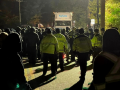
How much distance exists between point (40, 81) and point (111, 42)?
5.55 meters

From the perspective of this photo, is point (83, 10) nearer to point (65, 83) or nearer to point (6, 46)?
point (65, 83)

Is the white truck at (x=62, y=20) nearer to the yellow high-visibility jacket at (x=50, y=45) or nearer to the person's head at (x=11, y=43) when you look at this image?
the yellow high-visibility jacket at (x=50, y=45)

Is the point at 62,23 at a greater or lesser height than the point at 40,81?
greater

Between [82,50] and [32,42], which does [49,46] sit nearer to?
[82,50]

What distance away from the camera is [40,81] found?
27.1 feet

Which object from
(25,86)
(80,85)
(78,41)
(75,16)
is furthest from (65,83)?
(75,16)

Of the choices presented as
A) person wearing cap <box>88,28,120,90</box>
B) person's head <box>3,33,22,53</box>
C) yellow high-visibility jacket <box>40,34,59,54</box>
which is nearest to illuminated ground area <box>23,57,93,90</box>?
yellow high-visibility jacket <box>40,34,59,54</box>

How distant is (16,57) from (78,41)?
4.65m

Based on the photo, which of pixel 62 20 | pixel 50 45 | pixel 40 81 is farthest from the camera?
pixel 62 20

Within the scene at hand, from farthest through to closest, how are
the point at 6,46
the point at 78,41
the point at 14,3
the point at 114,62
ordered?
1. the point at 14,3
2. the point at 78,41
3. the point at 6,46
4. the point at 114,62

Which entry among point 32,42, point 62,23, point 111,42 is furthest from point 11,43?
point 62,23

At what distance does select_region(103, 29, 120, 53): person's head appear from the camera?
3.04 metres

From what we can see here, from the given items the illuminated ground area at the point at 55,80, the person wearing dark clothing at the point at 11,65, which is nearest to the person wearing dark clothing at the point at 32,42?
the illuminated ground area at the point at 55,80

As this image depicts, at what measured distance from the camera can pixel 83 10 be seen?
188 feet
